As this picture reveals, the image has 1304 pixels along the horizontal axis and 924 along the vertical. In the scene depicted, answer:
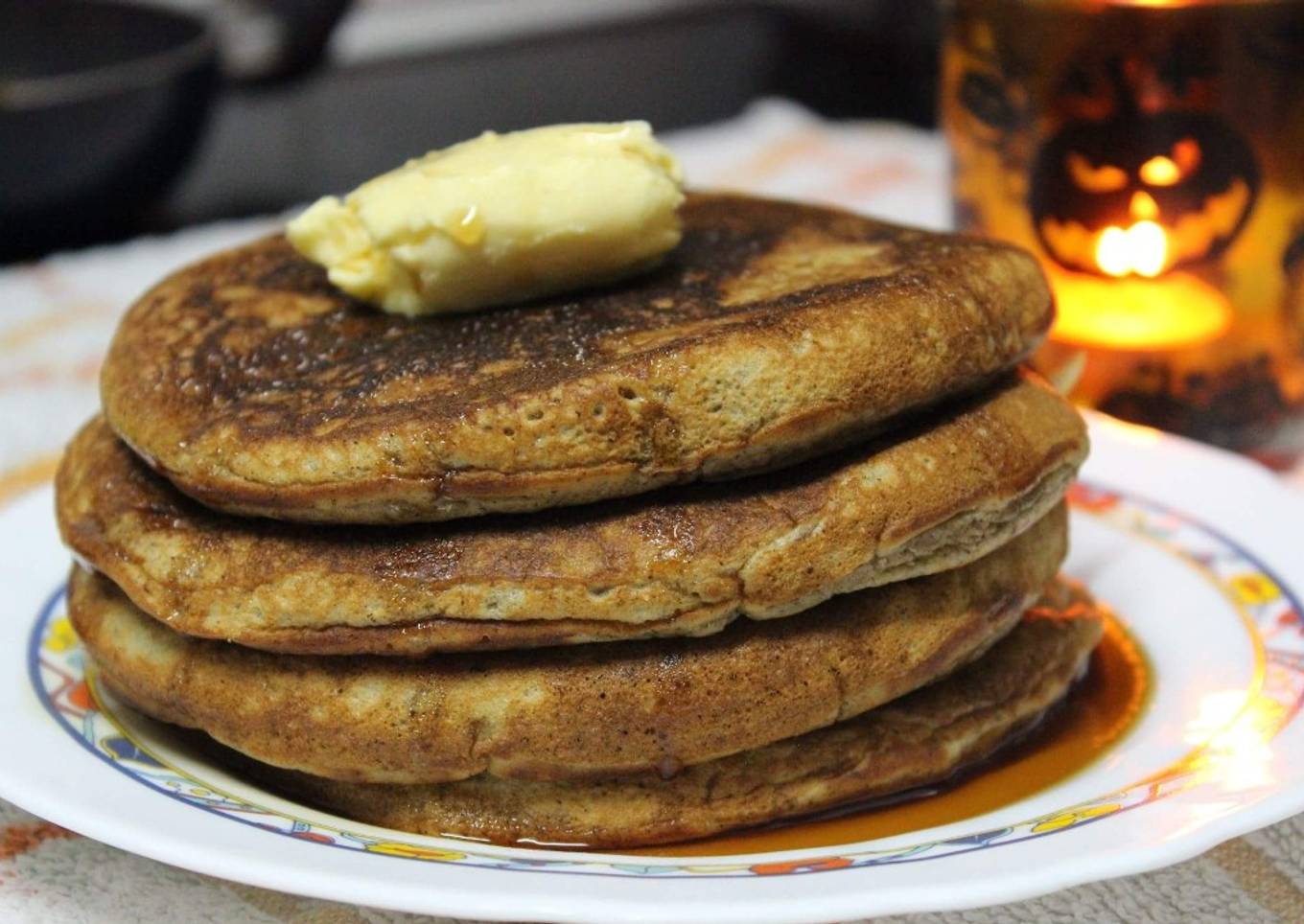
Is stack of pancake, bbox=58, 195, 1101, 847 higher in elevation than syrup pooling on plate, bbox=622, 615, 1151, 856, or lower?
higher

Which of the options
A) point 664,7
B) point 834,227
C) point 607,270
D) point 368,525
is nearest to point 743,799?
point 368,525

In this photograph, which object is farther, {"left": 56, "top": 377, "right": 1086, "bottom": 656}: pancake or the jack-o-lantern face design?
the jack-o-lantern face design

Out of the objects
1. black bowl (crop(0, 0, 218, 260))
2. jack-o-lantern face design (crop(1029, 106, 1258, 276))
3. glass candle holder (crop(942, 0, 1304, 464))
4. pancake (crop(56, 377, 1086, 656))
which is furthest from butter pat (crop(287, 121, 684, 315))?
black bowl (crop(0, 0, 218, 260))

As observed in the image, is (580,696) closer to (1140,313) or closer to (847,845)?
(847,845)

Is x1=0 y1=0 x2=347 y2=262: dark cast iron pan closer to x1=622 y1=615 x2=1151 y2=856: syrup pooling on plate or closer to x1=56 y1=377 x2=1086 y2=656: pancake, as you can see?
x1=56 y1=377 x2=1086 y2=656: pancake

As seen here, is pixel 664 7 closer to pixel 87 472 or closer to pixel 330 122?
pixel 330 122
